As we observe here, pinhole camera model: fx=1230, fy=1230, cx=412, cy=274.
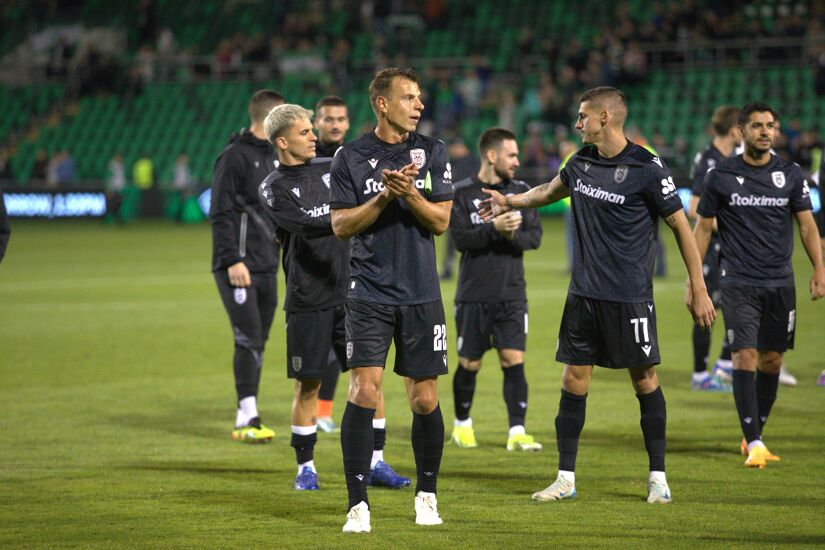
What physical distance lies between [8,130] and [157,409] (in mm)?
32768

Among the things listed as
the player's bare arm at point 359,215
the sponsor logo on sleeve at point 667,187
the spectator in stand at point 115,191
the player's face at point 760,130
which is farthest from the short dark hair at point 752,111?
the spectator in stand at point 115,191

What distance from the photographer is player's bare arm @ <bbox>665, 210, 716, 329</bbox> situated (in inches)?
248

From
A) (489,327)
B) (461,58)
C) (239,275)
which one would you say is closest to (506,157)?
(489,327)

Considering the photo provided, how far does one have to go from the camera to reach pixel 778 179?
768cm

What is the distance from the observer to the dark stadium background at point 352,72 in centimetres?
3039

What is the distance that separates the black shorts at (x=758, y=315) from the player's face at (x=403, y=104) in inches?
111

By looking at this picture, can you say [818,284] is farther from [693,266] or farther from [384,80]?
[384,80]

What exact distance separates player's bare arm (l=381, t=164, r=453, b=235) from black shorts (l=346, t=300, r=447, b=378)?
16.8 inches

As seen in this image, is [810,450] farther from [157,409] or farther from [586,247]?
[157,409]

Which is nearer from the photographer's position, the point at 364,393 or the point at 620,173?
the point at 364,393

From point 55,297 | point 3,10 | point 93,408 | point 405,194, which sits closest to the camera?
point 405,194

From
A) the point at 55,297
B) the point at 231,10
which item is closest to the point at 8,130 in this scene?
the point at 231,10

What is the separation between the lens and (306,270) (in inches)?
277

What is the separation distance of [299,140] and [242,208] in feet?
5.25
